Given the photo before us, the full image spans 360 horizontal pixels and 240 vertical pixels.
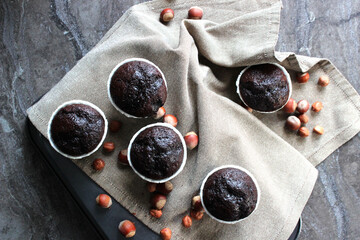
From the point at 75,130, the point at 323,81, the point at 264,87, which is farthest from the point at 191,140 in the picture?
the point at 323,81

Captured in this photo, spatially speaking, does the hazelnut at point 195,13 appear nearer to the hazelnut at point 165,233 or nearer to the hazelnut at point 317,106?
the hazelnut at point 317,106

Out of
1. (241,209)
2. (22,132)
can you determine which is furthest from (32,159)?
(241,209)

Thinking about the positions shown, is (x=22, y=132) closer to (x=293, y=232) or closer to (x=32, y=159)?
(x=32, y=159)

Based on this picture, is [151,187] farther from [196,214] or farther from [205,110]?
[205,110]

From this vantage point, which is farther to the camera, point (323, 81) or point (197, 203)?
point (323, 81)

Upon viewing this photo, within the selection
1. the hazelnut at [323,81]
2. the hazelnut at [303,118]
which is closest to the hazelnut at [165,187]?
the hazelnut at [303,118]

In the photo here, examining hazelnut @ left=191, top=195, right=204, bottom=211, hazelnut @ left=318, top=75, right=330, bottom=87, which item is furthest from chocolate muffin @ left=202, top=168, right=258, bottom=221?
hazelnut @ left=318, top=75, right=330, bottom=87

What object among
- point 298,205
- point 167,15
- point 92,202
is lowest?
point 298,205
